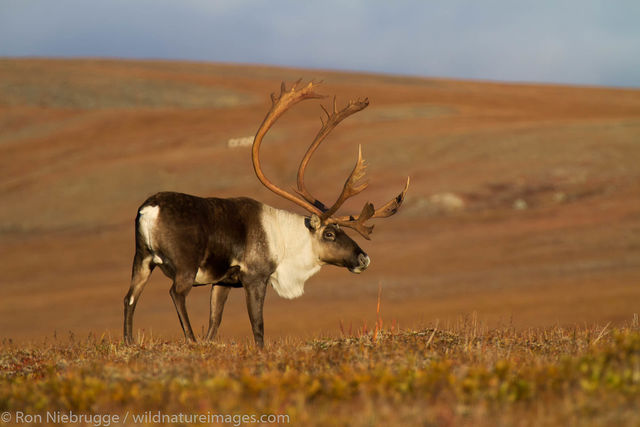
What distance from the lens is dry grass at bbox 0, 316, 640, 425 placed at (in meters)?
4.73

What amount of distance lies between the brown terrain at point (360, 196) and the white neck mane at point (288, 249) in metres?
0.81

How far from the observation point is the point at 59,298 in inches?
1115

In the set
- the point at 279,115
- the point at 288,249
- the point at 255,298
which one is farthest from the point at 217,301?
the point at 279,115

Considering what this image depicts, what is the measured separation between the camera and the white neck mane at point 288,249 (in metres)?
10.6

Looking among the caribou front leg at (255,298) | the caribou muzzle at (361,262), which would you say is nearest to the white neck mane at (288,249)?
the caribou front leg at (255,298)

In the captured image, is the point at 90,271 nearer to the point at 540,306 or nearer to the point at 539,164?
→ the point at 540,306

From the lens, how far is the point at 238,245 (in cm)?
1019

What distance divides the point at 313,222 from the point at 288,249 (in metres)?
0.52

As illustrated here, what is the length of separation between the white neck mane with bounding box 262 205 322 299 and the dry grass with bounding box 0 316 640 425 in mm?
3364

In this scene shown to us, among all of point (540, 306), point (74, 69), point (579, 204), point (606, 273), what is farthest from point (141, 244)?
point (74, 69)

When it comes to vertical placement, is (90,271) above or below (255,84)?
below

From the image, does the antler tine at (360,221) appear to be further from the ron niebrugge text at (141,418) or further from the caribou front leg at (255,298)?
the ron niebrugge text at (141,418)

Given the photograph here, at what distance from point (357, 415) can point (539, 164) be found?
3811cm

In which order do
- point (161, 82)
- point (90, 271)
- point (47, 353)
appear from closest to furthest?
1. point (47, 353)
2. point (90, 271)
3. point (161, 82)
